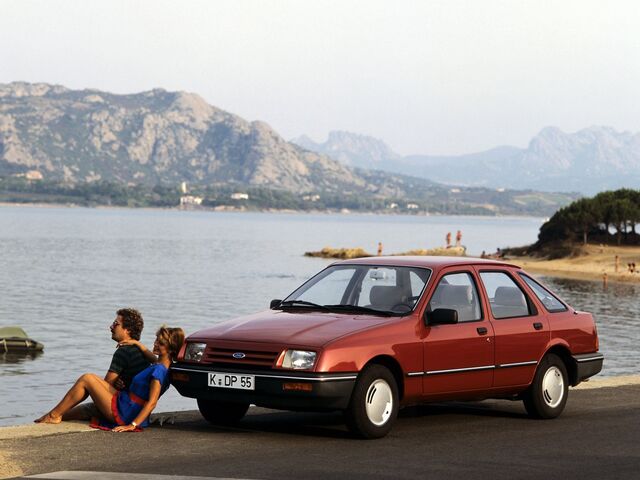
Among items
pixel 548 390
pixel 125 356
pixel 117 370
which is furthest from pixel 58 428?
pixel 548 390

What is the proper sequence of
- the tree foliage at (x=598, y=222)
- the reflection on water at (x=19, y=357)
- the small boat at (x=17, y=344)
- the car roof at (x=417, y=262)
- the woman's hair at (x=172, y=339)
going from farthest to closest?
the tree foliage at (x=598, y=222)
the small boat at (x=17, y=344)
the reflection on water at (x=19, y=357)
the car roof at (x=417, y=262)
the woman's hair at (x=172, y=339)

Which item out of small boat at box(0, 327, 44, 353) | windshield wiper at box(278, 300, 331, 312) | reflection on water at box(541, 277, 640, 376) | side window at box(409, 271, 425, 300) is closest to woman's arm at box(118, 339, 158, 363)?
windshield wiper at box(278, 300, 331, 312)

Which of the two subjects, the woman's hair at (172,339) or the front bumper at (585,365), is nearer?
the woman's hair at (172,339)

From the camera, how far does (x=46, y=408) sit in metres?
20.8

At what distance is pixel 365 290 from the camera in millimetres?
11430

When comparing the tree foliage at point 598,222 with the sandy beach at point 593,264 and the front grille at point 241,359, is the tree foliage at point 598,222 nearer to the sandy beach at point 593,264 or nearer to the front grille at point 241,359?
the sandy beach at point 593,264

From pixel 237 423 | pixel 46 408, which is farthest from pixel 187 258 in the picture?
pixel 237 423

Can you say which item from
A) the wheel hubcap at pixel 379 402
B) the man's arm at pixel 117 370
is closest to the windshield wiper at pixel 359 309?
the wheel hubcap at pixel 379 402

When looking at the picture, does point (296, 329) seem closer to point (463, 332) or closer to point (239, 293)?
point (463, 332)

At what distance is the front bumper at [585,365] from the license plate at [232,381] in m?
4.00

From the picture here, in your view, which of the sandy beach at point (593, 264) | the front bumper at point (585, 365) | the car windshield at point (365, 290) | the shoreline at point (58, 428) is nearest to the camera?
the shoreline at point (58, 428)

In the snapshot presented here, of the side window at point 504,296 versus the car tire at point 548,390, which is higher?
the side window at point 504,296

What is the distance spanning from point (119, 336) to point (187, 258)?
92578mm

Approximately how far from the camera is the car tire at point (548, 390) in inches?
474
